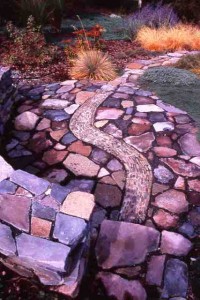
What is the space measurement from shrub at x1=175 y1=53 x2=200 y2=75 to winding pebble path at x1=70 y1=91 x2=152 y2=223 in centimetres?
172

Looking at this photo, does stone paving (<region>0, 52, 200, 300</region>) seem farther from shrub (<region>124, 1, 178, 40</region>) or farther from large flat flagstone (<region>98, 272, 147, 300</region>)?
shrub (<region>124, 1, 178, 40</region>)

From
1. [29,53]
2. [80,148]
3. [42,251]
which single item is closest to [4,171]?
[42,251]

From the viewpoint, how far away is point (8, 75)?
431cm

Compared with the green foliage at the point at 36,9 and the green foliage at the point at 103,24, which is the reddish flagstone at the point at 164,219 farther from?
the green foliage at the point at 36,9

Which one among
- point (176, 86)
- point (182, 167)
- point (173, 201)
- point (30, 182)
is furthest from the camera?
point (176, 86)

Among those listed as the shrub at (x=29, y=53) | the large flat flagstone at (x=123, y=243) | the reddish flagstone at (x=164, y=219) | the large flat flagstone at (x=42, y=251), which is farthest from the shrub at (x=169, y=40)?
the large flat flagstone at (x=42, y=251)

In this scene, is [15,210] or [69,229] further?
[15,210]

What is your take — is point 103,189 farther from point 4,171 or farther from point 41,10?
point 41,10

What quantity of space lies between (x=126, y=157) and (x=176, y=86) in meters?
1.87


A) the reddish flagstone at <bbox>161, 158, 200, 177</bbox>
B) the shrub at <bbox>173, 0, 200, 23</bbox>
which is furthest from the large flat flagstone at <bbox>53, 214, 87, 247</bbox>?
the shrub at <bbox>173, 0, 200, 23</bbox>

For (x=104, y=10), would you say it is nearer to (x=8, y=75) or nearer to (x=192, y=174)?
(x=8, y=75)

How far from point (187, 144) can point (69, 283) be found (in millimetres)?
2199

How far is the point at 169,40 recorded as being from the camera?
6.58 m

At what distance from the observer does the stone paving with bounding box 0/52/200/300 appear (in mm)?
2160
